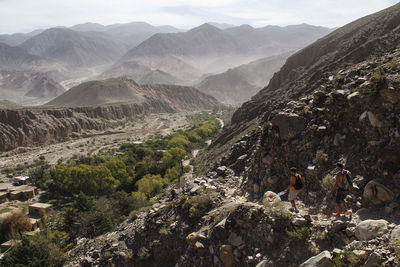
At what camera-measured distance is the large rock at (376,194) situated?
21.7ft

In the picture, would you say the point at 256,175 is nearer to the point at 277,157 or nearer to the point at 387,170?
the point at 277,157

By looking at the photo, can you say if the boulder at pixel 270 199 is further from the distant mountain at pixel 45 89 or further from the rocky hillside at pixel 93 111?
the distant mountain at pixel 45 89

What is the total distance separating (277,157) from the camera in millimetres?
10602

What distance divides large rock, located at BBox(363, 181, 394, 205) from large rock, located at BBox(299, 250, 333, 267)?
190 cm

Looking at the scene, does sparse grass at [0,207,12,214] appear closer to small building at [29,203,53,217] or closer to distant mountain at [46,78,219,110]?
small building at [29,203,53,217]

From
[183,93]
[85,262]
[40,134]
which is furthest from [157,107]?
[85,262]

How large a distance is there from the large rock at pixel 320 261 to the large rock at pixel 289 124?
5141 millimetres

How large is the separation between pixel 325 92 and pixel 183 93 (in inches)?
4864

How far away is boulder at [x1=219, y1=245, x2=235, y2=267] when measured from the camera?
7.76 meters

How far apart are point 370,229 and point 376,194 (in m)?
1.34

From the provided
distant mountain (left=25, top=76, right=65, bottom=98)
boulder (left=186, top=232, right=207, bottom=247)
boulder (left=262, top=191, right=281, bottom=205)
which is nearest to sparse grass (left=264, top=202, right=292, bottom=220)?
boulder (left=262, top=191, right=281, bottom=205)

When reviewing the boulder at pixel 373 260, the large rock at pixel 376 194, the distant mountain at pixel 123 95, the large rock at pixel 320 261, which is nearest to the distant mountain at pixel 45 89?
the distant mountain at pixel 123 95

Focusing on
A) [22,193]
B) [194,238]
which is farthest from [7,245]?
[194,238]

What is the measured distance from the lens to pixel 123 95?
112 metres
